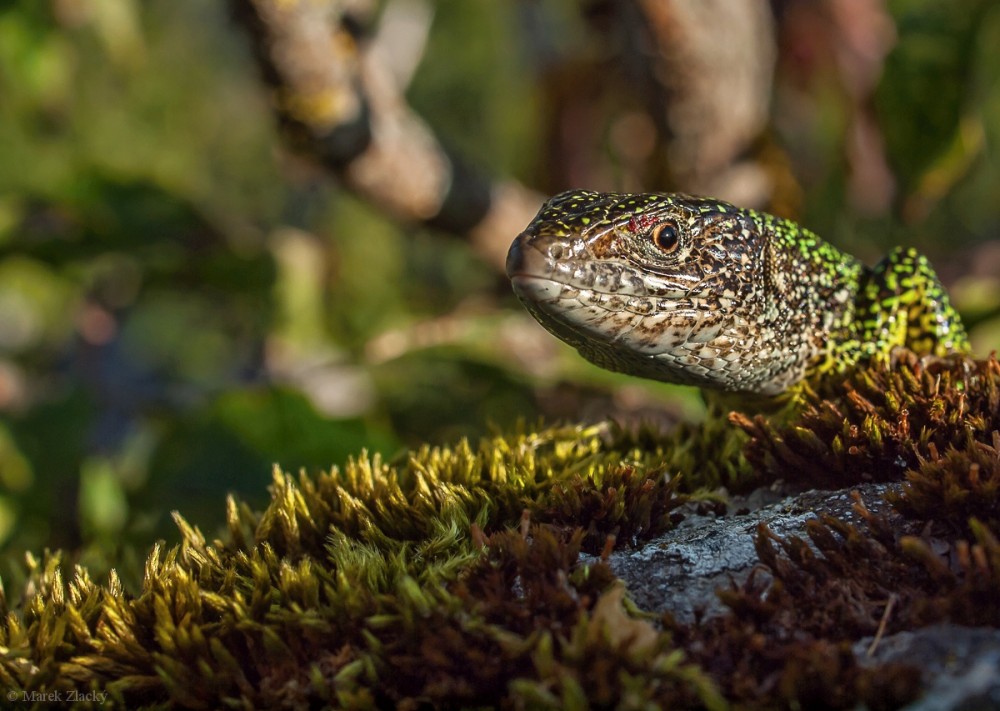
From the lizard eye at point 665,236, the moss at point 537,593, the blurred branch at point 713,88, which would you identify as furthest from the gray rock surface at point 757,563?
the blurred branch at point 713,88

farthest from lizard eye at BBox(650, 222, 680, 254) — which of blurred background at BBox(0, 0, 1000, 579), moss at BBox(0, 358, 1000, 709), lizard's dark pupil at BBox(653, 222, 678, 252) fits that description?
blurred background at BBox(0, 0, 1000, 579)

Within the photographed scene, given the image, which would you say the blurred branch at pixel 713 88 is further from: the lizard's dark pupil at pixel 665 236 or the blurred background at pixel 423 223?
the lizard's dark pupil at pixel 665 236

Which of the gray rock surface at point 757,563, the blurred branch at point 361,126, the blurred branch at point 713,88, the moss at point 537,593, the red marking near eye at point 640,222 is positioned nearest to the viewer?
the gray rock surface at point 757,563

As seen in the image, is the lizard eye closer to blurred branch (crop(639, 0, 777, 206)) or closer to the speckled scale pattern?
the speckled scale pattern

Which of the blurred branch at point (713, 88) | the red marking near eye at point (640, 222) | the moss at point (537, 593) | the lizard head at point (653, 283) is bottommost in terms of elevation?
the moss at point (537, 593)

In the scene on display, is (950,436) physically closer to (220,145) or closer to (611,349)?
(611,349)

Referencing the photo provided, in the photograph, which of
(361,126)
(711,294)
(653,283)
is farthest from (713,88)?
(653,283)
